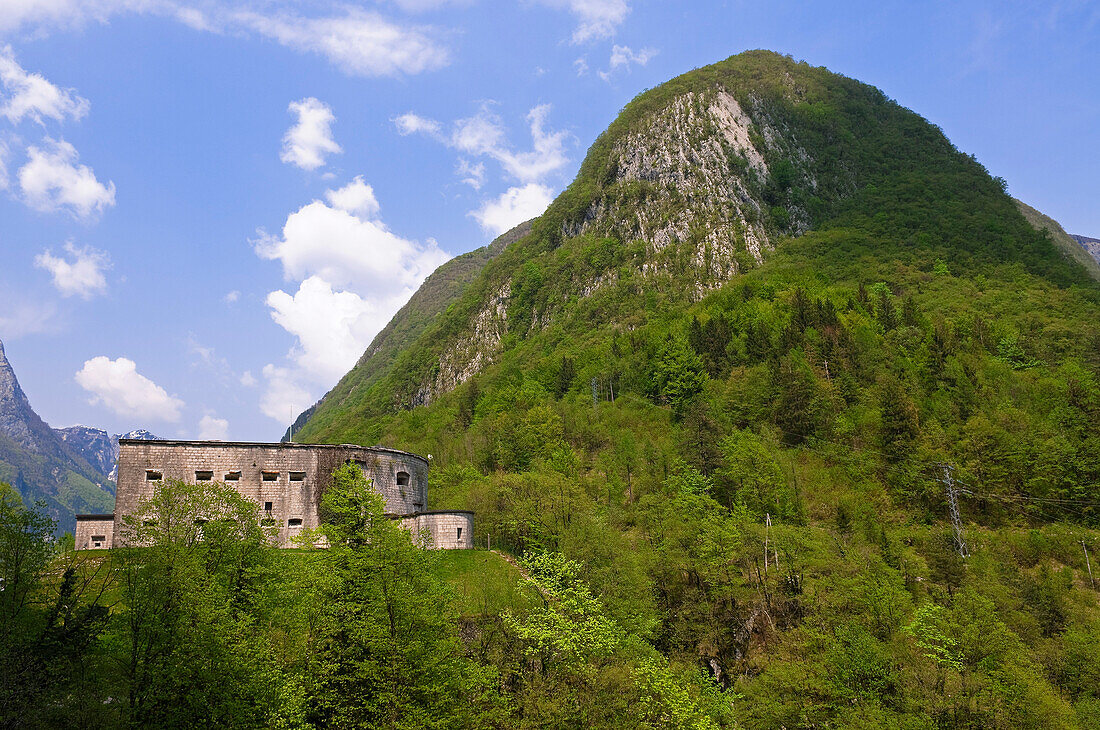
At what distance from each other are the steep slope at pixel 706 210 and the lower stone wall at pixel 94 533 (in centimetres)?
6018

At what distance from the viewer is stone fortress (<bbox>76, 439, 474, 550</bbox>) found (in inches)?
1903

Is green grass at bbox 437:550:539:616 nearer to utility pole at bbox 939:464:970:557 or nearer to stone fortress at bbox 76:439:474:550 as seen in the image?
stone fortress at bbox 76:439:474:550

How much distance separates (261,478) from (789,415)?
167 feet

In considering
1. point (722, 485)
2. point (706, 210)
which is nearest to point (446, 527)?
point (722, 485)

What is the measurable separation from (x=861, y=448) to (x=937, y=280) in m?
49.9

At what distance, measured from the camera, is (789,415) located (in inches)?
2822

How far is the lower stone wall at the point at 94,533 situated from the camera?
4772cm

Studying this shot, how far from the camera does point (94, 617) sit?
81.1 ft

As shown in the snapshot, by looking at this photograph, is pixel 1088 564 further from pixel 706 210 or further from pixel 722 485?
pixel 706 210

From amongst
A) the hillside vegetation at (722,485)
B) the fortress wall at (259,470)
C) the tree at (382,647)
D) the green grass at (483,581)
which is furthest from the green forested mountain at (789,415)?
the fortress wall at (259,470)

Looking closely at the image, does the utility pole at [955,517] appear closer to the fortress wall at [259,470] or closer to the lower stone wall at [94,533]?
the fortress wall at [259,470]

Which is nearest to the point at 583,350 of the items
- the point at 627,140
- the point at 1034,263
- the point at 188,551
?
the point at 627,140

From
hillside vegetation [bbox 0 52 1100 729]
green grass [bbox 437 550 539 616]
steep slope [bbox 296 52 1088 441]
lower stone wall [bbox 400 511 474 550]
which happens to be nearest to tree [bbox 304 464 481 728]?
hillside vegetation [bbox 0 52 1100 729]

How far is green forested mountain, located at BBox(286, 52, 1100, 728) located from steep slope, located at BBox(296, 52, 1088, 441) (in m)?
0.62
